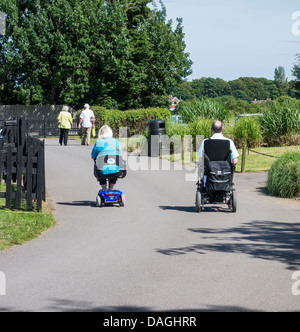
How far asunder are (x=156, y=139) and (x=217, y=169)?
11.6 metres

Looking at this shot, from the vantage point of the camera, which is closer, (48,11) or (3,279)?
(3,279)

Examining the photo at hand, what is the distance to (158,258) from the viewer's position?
25.4ft

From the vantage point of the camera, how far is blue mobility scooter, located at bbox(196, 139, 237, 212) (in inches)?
439

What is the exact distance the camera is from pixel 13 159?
11.6m

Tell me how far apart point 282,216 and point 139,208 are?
9.08ft

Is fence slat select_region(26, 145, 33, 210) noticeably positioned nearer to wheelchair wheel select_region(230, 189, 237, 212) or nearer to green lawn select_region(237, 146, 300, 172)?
wheelchair wheel select_region(230, 189, 237, 212)

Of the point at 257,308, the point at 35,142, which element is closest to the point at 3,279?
the point at 257,308

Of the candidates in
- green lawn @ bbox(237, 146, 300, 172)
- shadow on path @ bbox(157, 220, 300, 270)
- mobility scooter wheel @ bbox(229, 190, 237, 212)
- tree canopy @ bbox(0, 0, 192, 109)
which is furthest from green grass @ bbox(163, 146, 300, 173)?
tree canopy @ bbox(0, 0, 192, 109)

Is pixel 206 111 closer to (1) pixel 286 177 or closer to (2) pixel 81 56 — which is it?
(1) pixel 286 177

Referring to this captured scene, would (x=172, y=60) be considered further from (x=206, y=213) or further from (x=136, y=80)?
(x=206, y=213)

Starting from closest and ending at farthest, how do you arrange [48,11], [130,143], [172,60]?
[130,143] → [48,11] → [172,60]

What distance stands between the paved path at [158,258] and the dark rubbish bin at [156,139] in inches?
348

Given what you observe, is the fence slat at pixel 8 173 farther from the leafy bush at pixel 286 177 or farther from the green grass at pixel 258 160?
the green grass at pixel 258 160
